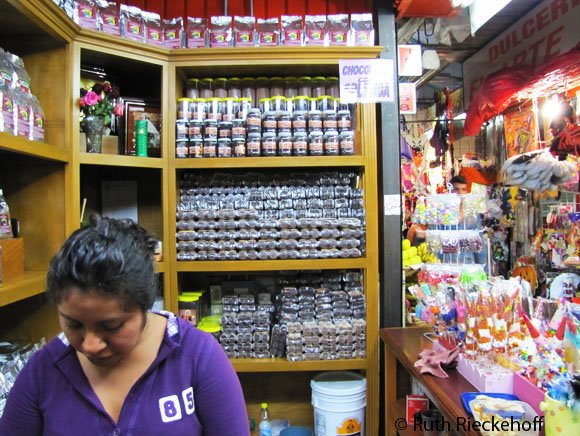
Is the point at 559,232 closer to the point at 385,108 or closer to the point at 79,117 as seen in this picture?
the point at 385,108

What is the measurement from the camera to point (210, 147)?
219cm

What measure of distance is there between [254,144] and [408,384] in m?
1.54

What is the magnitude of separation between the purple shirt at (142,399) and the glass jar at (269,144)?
133 cm

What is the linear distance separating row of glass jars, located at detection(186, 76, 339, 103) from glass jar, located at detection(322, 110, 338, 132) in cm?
21

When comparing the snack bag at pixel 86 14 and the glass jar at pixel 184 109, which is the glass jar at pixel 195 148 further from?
the snack bag at pixel 86 14

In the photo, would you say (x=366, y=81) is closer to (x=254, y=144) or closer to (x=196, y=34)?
(x=254, y=144)

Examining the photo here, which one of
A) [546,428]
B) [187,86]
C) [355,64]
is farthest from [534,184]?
[187,86]

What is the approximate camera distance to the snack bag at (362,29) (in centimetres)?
223

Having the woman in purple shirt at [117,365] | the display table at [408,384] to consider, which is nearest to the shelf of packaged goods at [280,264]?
the display table at [408,384]

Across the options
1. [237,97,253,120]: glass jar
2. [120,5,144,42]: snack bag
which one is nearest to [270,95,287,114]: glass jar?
[237,97,253,120]: glass jar

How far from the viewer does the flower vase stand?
203 centimetres

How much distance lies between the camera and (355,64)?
2148 millimetres

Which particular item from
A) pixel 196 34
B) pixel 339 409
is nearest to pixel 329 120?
pixel 196 34

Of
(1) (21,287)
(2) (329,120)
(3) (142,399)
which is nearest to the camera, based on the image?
(3) (142,399)
